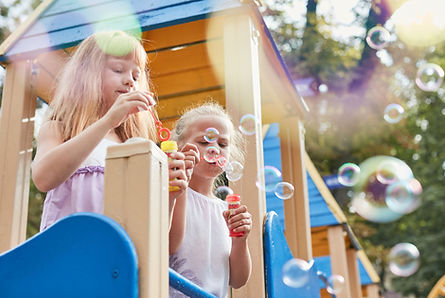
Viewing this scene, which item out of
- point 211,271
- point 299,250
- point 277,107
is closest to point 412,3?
point 277,107

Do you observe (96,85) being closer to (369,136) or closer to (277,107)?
(277,107)

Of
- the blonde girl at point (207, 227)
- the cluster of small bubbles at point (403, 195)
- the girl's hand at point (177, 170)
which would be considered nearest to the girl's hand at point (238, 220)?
the blonde girl at point (207, 227)

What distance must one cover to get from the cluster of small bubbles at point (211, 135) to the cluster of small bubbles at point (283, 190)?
82 cm

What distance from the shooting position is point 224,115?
319 cm

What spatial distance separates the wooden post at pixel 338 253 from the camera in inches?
308

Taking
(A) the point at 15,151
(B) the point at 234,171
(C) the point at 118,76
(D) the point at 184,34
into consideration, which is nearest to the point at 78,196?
(C) the point at 118,76

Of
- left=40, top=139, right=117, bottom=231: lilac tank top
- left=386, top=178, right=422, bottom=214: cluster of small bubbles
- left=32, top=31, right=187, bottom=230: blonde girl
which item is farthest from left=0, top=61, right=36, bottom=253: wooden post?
left=386, top=178, right=422, bottom=214: cluster of small bubbles

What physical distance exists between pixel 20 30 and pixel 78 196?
191 centimetres

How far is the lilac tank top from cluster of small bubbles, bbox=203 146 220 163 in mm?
666

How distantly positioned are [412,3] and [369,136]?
4756 mm

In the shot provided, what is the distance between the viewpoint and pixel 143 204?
1501mm

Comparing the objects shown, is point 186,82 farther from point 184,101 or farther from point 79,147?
point 79,147

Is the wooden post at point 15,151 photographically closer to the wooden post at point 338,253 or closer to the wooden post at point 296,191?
the wooden post at point 296,191

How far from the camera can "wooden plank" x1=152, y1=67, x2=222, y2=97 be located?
4.52 metres
